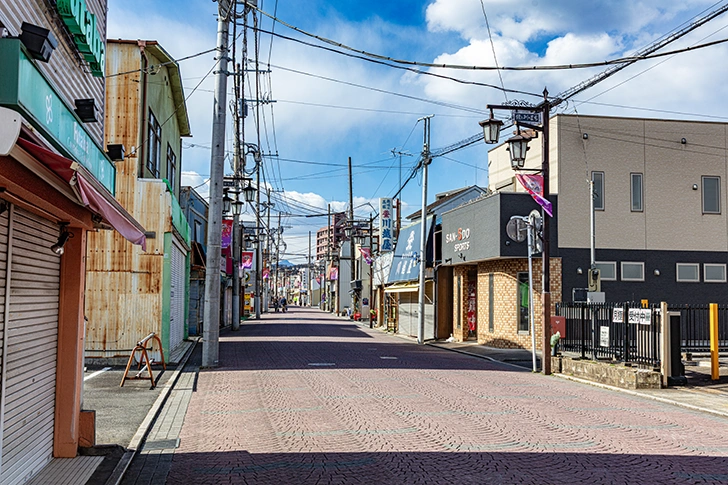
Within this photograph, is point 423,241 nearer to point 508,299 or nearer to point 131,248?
point 508,299

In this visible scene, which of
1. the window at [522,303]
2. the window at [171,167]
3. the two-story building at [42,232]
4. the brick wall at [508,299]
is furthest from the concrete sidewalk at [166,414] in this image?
the window at [171,167]

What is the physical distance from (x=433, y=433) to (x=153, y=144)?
52.0 feet

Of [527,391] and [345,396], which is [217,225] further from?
[527,391]

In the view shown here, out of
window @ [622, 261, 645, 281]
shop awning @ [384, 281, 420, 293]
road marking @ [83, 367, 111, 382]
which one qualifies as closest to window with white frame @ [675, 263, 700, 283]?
window @ [622, 261, 645, 281]

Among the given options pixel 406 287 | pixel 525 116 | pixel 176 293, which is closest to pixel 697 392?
pixel 525 116

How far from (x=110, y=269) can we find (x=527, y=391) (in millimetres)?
10979

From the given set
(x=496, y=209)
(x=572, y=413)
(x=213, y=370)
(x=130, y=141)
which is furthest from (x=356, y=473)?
(x=496, y=209)

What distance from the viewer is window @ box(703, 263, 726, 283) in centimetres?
2650

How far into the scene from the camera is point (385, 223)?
4622 centimetres

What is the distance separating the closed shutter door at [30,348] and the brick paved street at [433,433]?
1470 mm

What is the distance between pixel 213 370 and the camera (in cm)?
1836

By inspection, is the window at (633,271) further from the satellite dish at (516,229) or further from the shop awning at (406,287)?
the shop awning at (406,287)

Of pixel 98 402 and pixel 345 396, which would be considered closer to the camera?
pixel 98 402

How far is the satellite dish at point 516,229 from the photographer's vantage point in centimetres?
2492
